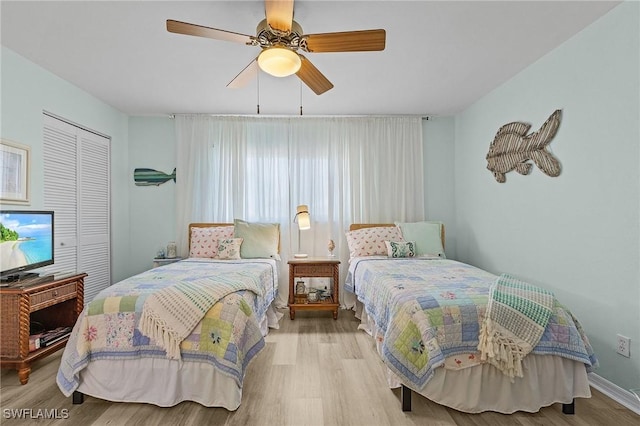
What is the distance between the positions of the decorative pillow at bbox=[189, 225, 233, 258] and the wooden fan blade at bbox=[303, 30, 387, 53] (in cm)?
268

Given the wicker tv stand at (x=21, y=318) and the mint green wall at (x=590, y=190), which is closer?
the mint green wall at (x=590, y=190)

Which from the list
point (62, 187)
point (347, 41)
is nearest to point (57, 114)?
point (62, 187)

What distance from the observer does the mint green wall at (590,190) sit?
2266mm

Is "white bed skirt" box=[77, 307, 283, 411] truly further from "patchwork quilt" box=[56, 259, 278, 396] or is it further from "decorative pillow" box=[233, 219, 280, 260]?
"decorative pillow" box=[233, 219, 280, 260]

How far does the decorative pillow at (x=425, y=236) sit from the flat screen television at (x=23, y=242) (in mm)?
3542

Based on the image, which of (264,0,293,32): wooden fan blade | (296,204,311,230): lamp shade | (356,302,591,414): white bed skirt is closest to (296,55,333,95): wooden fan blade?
(264,0,293,32): wooden fan blade

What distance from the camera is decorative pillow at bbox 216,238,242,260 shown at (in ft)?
13.4

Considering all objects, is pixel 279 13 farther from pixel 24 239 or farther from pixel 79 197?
pixel 79 197

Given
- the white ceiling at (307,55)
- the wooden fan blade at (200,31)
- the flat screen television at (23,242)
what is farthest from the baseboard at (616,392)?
the flat screen television at (23,242)

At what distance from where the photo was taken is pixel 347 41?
2141 mm

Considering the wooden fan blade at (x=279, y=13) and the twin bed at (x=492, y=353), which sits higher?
the wooden fan blade at (x=279, y=13)

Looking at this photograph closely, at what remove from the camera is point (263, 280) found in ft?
11.1

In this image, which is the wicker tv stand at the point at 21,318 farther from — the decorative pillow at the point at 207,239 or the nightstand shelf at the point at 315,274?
the nightstand shelf at the point at 315,274

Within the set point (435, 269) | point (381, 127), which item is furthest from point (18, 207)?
point (381, 127)
